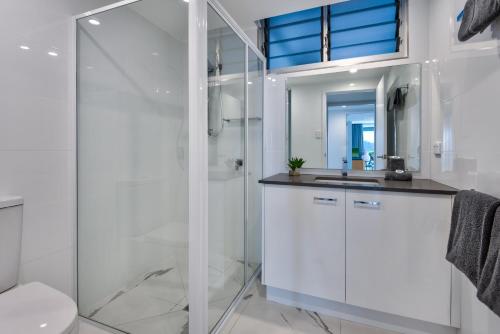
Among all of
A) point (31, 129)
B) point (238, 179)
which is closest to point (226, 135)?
point (238, 179)

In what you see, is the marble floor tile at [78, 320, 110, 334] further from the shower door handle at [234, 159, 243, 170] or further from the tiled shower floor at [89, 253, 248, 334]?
the shower door handle at [234, 159, 243, 170]

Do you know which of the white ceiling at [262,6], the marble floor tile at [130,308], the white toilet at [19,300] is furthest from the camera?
the white ceiling at [262,6]

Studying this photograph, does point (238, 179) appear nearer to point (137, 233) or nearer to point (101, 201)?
point (137, 233)

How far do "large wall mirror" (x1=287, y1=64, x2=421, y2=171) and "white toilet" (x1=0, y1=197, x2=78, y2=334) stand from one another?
1874 mm

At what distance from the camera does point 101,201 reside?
160 cm

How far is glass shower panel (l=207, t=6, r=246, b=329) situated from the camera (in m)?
1.48

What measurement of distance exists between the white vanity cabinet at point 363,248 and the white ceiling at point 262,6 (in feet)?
4.66

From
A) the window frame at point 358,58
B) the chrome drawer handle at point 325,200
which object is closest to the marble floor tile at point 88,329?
the chrome drawer handle at point 325,200

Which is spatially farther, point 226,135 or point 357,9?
point 357,9

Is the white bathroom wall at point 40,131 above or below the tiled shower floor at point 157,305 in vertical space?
above

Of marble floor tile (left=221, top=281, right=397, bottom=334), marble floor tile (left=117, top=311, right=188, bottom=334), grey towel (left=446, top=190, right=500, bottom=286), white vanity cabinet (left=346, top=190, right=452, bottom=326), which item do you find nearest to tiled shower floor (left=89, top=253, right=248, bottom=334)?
marble floor tile (left=117, top=311, right=188, bottom=334)

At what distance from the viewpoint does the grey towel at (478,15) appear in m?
0.86

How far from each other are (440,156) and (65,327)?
87.9 inches

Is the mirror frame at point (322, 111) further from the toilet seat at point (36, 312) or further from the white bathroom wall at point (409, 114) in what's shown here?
the toilet seat at point (36, 312)
